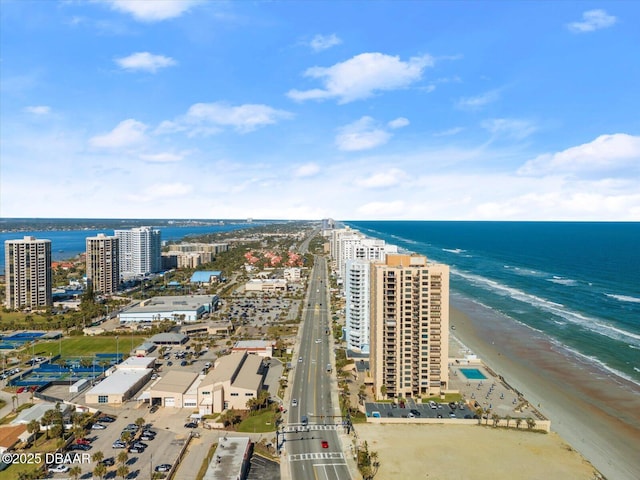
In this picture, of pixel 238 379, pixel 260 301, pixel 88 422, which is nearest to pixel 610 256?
pixel 260 301

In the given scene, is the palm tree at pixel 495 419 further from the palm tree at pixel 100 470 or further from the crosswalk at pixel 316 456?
the palm tree at pixel 100 470

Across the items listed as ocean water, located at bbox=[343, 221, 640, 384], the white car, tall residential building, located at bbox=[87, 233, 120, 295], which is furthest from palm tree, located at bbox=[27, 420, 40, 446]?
tall residential building, located at bbox=[87, 233, 120, 295]

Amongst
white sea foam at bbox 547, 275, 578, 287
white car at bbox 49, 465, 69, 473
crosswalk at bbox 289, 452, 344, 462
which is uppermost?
white sea foam at bbox 547, 275, 578, 287

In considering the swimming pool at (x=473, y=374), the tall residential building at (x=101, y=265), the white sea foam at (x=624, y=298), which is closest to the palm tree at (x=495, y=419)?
the swimming pool at (x=473, y=374)

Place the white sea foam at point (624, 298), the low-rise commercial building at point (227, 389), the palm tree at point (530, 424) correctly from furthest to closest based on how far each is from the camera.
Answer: the white sea foam at point (624, 298), the low-rise commercial building at point (227, 389), the palm tree at point (530, 424)

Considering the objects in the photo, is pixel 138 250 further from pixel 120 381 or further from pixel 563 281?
pixel 563 281

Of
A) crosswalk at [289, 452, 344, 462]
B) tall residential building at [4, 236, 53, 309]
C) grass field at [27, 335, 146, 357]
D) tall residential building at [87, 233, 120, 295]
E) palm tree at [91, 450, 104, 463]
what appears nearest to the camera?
palm tree at [91, 450, 104, 463]

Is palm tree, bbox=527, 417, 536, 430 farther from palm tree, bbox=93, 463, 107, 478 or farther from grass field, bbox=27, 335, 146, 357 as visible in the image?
grass field, bbox=27, 335, 146, 357

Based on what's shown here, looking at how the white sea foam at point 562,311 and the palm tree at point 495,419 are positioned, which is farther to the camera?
the white sea foam at point 562,311
